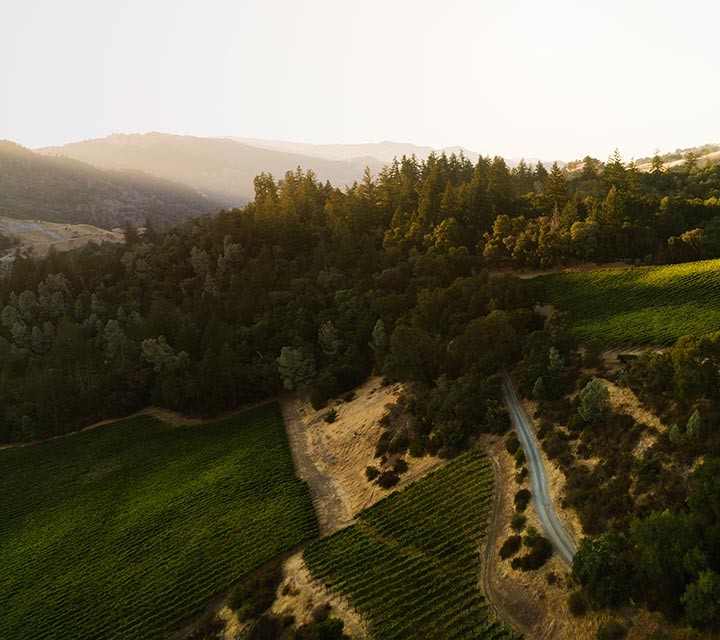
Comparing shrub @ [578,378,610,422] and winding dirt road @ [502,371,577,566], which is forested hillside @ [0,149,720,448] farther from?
shrub @ [578,378,610,422]

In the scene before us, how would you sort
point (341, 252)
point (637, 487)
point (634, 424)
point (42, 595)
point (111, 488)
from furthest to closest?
1. point (341, 252)
2. point (111, 488)
3. point (42, 595)
4. point (634, 424)
5. point (637, 487)

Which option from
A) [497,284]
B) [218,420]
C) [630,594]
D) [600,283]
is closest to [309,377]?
[218,420]

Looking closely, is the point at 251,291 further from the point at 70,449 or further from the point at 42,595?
the point at 42,595

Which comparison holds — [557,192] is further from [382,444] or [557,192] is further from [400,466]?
[400,466]

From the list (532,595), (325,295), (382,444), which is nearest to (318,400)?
(382,444)

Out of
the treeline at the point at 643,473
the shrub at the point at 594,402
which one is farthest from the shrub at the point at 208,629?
the shrub at the point at 594,402

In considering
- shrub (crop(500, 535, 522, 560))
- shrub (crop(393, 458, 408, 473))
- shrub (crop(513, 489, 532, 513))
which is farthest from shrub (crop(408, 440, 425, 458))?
shrub (crop(500, 535, 522, 560))

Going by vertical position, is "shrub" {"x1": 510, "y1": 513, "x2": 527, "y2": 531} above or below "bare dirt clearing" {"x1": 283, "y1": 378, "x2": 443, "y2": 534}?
above
